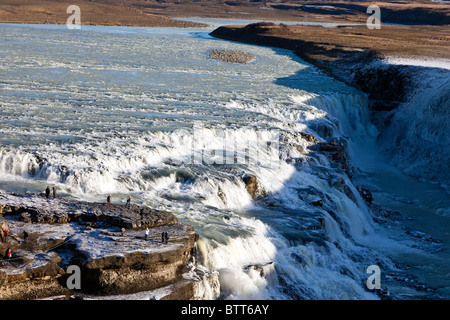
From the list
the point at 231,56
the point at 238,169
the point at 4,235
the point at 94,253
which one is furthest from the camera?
the point at 231,56

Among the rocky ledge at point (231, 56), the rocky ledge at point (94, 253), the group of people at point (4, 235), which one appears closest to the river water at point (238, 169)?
the rocky ledge at point (94, 253)

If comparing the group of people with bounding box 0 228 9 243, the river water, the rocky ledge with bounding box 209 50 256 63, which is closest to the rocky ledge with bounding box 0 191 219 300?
the group of people with bounding box 0 228 9 243

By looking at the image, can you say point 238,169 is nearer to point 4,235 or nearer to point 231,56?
point 4,235

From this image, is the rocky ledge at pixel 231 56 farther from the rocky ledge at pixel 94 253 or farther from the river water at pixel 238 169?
the rocky ledge at pixel 94 253

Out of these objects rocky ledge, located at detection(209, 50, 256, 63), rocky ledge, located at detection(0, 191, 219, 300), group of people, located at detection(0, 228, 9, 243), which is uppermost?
rocky ledge, located at detection(209, 50, 256, 63)

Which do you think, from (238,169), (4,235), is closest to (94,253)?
(4,235)

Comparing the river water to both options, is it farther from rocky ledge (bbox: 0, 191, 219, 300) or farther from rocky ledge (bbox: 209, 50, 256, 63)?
rocky ledge (bbox: 209, 50, 256, 63)

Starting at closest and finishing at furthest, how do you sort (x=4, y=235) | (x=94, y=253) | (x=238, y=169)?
(x=94, y=253) < (x=4, y=235) < (x=238, y=169)
